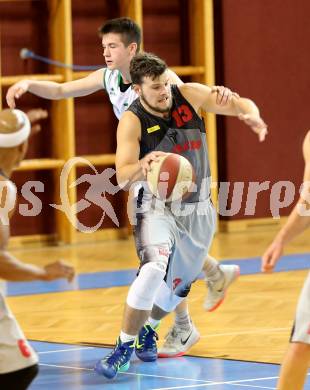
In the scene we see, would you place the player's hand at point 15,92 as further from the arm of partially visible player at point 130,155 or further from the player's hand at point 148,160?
the player's hand at point 148,160

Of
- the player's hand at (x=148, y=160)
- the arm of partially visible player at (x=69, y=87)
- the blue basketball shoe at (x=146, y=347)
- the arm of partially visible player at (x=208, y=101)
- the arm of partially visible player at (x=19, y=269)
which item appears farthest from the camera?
the arm of partially visible player at (x=69, y=87)

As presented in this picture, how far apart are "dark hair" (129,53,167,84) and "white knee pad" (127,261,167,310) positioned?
99 cm

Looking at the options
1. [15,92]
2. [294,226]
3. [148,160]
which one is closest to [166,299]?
[148,160]

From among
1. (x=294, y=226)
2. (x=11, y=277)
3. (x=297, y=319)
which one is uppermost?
(x=294, y=226)

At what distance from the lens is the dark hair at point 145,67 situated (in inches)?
238

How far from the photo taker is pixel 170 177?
19.3 feet

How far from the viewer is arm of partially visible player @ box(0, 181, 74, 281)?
13.1 ft

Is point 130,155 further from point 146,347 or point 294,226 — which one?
point 294,226

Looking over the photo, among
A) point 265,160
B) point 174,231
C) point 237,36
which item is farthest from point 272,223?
point 174,231

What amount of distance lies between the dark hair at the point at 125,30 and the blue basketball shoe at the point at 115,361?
1.84m

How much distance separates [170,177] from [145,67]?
24.5 inches

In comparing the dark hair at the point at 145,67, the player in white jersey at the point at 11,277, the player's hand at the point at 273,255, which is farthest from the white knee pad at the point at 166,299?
the player in white jersey at the point at 11,277

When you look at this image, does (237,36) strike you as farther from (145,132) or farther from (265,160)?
(145,132)

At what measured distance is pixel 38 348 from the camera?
6.69 meters
